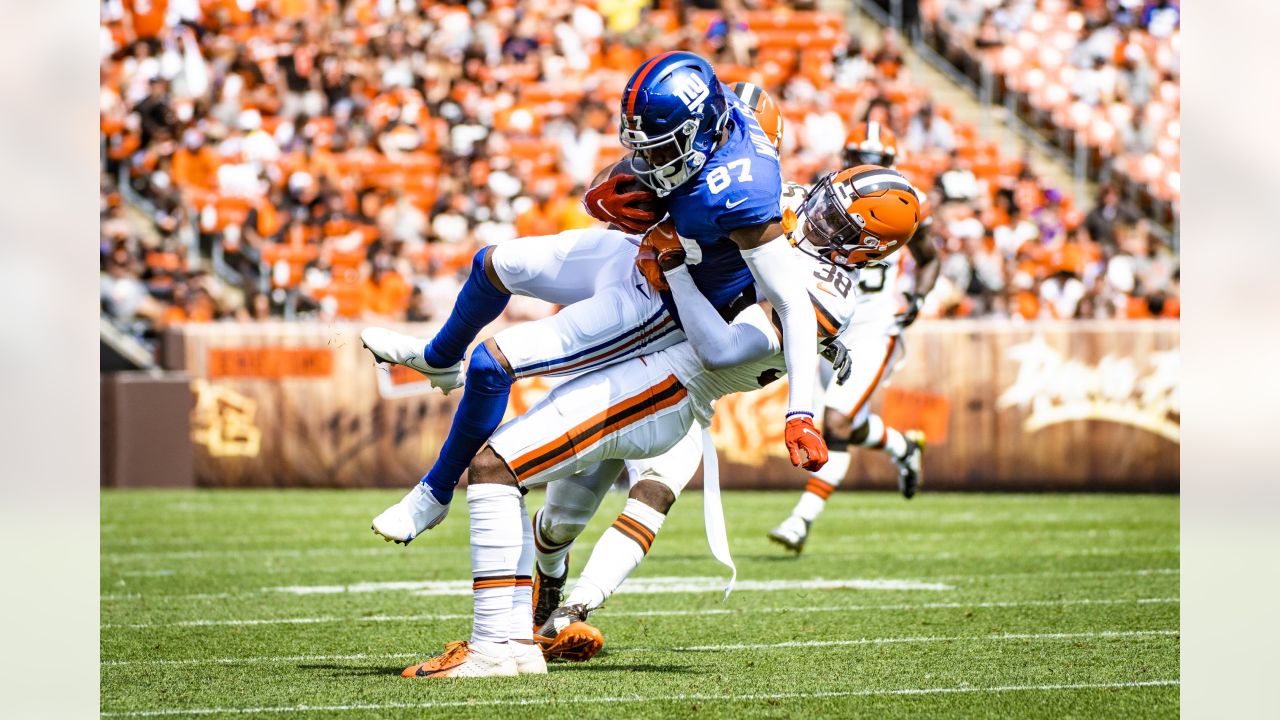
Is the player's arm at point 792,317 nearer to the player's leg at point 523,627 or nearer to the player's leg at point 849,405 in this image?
the player's leg at point 523,627

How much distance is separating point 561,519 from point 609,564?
330 millimetres

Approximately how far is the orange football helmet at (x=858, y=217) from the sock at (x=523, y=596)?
4.21 ft

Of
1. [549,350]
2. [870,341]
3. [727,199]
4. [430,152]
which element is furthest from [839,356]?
[430,152]

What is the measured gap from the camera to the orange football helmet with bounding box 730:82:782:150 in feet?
17.8

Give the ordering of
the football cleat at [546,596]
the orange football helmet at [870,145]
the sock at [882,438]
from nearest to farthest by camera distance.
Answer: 1. the football cleat at [546,596]
2. the orange football helmet at [870,145]
3. the sock at [882,438]

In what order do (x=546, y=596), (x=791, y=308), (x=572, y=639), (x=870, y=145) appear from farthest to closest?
(x=870, y=145), (x=546, y=596), (x=572, y=639), (x=791, y=308)

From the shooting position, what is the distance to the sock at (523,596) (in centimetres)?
512

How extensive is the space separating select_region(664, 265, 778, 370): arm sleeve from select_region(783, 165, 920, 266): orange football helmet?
16.0 inches

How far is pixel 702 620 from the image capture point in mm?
6566

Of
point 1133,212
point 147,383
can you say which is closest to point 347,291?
point 147,383

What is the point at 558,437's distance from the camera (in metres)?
4.99

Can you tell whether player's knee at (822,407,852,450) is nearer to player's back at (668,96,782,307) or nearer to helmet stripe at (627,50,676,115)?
player's back at (668,96,782,307)

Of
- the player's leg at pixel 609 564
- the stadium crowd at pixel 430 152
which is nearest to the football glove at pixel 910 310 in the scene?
the player's leg at pixel 609 564

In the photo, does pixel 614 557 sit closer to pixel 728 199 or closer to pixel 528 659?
pixel 528 659
